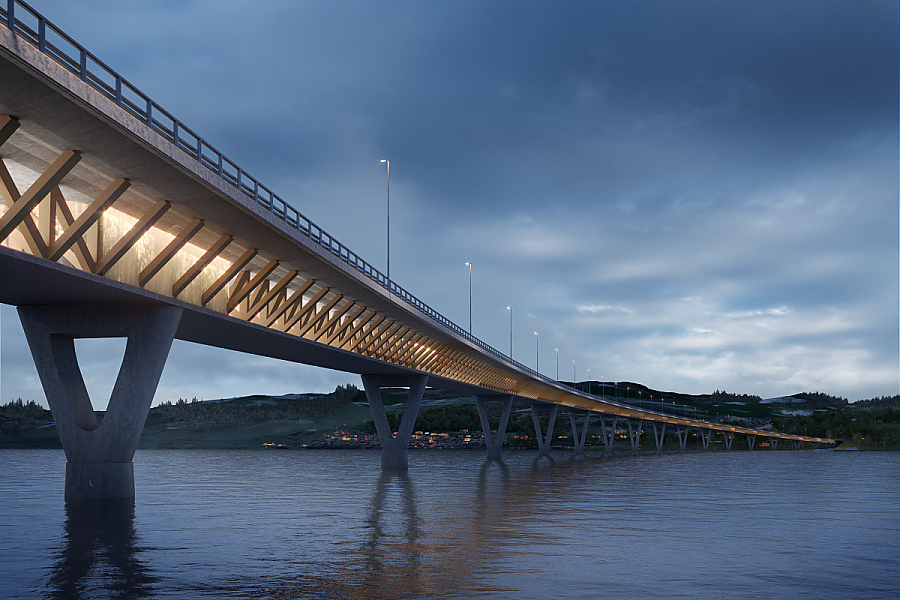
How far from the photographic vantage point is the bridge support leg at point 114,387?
31.9 meters

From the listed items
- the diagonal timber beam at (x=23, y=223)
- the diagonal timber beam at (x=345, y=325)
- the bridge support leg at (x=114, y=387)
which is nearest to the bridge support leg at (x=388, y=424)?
the diagonal timber beam at (x=345, y=325)

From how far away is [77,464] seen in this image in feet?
107

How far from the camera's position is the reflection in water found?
15094 mm

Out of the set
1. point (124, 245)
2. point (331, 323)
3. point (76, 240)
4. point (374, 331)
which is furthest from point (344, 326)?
point (76, 240)

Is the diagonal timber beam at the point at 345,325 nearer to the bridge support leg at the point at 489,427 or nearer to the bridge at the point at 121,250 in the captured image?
the bridge at the point at 121,250

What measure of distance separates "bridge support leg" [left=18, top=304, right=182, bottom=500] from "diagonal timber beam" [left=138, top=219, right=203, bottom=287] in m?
2.14

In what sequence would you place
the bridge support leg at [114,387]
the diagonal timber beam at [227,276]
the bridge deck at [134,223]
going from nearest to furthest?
the bridge deck at [134,223], the bridge support leg at [114,387], the diagonal timber beam at [227,276]

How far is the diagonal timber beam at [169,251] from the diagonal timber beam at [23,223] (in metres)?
5.73

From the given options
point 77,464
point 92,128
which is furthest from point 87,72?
point 77,464

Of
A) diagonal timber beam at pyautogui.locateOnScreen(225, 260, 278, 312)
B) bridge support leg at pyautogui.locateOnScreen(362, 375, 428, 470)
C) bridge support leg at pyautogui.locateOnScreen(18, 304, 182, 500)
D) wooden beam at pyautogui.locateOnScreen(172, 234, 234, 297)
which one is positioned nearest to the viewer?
bridge support leg at pyautogui.locateOnScreen(18, 304, 182, 500)

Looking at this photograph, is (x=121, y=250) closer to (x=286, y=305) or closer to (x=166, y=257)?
(x=166, y=257)

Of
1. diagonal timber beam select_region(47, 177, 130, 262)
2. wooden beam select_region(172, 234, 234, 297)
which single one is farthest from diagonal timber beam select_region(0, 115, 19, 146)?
wooden beam select_region(172, 234, 234, 297)

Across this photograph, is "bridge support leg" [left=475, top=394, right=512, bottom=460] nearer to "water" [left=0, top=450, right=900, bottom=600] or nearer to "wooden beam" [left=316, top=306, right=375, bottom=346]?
"wooden beam" [left=316, top=306, right=375, bottom=346]

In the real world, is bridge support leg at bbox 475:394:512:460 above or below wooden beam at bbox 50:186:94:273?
below
